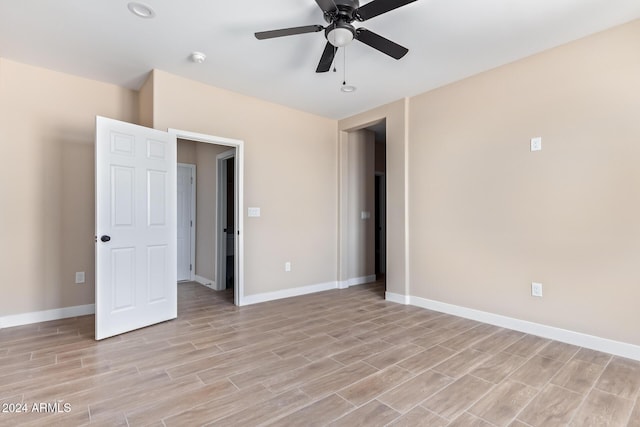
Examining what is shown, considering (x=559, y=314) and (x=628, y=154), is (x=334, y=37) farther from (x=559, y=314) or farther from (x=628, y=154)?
(x=559, y=314)

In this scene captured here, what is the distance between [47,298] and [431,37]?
4633mm

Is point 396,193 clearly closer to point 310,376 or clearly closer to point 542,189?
point 542,189

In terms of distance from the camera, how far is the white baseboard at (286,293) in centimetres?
422

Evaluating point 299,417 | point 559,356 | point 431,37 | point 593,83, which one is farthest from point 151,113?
point 559,356

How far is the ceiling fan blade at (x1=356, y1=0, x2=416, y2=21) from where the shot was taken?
6.49 ft

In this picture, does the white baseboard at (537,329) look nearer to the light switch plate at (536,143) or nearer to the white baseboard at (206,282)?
the light switch plate at (536,143)

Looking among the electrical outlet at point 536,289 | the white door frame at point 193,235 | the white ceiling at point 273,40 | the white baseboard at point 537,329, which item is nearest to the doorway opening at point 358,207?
the white baseboard at point 537,329

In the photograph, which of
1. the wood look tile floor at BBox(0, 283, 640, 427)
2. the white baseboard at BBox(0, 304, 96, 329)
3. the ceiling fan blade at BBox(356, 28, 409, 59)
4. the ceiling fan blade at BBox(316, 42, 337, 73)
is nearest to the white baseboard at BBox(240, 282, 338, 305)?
the wood look tile floor at BBox(0, 283, 640, 427)

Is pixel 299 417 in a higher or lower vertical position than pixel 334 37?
lower

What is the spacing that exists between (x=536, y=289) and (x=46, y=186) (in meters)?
5.11

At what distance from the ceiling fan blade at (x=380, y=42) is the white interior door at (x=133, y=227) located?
7.42ft

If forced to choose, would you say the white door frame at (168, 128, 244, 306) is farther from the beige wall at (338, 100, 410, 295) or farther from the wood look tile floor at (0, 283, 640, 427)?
the beige wall at (338, 100, 410, 295)

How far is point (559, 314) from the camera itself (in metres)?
2.96

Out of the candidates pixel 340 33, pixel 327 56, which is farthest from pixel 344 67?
pixel 340 33
